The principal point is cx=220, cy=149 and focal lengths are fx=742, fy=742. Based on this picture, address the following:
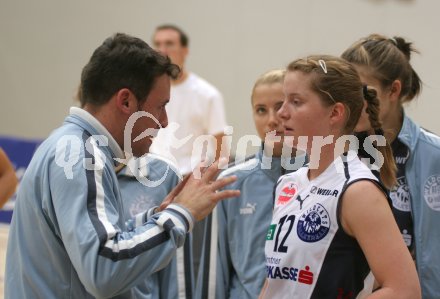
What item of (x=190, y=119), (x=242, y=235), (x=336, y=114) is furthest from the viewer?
(x=190, y=119)

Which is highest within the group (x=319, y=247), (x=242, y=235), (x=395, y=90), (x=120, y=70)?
(x=120, y=70)

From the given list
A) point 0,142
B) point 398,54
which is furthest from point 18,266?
point 0,142

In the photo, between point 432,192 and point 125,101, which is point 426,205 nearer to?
point 432,192

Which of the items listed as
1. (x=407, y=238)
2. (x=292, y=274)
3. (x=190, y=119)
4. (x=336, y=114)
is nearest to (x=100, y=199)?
(x=292, y=274)

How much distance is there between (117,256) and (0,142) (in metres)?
7.66

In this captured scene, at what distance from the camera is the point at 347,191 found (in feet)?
7.80

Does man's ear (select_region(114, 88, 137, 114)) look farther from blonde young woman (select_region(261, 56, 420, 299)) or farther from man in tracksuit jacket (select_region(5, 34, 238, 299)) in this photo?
blonde young woman (select_region(261, 56, 420, 299))

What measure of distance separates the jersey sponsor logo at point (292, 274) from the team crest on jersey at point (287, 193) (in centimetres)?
27

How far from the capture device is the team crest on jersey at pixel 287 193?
2722 mm

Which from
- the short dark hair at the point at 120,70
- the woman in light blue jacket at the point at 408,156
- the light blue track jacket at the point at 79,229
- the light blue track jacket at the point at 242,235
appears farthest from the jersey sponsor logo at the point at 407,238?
the short dark hair at the point at 120,70

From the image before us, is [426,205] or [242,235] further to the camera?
[242,235]

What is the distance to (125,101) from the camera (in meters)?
2.51

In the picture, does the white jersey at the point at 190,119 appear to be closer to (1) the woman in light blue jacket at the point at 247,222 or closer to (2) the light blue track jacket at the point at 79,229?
(1) the woman in light blue jacket at the point at 247,222

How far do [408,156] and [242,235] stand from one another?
82cm
